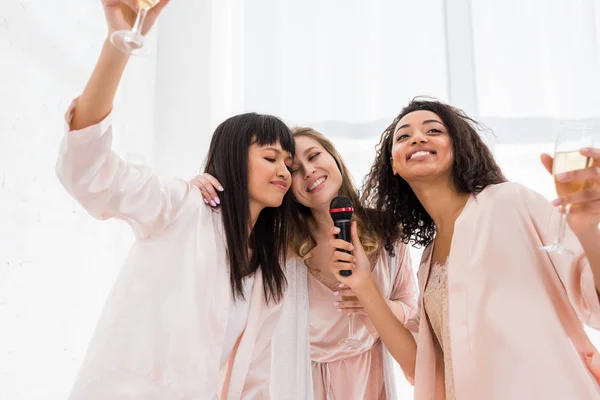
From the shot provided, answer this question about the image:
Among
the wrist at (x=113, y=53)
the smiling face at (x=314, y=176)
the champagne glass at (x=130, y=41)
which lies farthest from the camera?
the smiling face at (x=314, y=176)

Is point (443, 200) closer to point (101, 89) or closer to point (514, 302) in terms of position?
point (514, 302)

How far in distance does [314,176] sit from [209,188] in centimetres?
52

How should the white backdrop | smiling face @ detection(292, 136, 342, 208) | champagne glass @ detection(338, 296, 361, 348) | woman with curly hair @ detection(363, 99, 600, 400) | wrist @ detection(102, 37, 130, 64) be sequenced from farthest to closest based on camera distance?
the white backdrop
smiling face @ detection(292, 136, 342, 208)
champagne glass @ detection(338, 296, 361, 348)
woman with curly hair @ detection(363, 99, 600, 400)
wrist @ detection(102, 37, 130, 64)

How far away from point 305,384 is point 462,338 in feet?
2.50

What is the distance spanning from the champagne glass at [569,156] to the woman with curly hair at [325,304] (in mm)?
945

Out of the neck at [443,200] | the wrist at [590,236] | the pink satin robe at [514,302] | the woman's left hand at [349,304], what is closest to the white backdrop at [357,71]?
the woman's left hand at [349,304]

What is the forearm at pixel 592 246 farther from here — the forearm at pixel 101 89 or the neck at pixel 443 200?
the forearm at pixel 101 89

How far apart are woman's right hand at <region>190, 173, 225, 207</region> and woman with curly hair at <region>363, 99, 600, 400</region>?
1.84ft

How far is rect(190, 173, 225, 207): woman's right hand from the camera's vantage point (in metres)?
1.46

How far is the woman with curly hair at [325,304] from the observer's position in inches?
75.5

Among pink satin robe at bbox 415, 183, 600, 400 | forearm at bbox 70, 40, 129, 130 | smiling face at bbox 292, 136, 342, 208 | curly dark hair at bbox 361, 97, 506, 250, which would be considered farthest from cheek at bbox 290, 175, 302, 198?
forearm at bbox 70, 40, 129, 130

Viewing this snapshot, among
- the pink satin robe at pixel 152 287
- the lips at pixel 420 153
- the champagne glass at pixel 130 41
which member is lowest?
the pink satin robe at pixel 152 287

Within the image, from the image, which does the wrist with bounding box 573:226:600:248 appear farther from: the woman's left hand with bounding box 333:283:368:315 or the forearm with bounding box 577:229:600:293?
the woman's left hand with bounding box 333:283:368:315

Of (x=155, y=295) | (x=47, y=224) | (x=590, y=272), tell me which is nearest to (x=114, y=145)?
(x=47, y=224)
